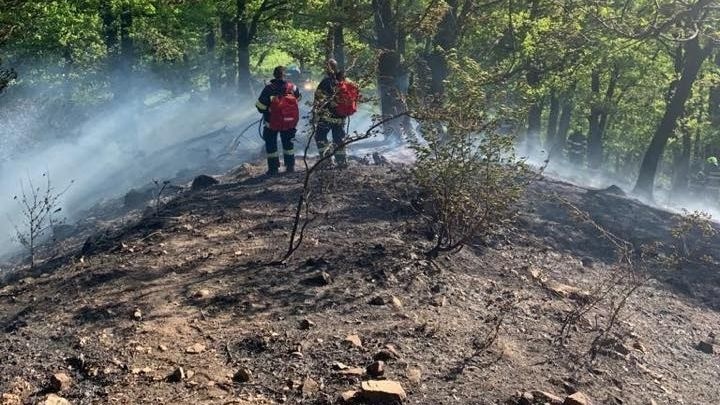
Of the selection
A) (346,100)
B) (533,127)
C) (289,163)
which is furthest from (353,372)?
(533,127)

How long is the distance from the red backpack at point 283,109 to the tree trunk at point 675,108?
9.73 m

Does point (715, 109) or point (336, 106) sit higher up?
point (336, 106)

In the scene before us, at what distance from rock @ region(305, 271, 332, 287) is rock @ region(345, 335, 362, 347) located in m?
1.10

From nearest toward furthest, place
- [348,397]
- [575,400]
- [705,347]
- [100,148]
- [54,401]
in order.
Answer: [54,401] → [348,397] → [575,400] → [705,347] → [100,148]

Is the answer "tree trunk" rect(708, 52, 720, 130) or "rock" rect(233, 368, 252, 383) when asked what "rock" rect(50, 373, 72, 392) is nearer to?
"rock" rect(233, 368, 252, 383)

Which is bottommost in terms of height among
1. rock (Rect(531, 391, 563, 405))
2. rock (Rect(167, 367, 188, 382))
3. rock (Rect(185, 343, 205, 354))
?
rock (Rect(531, 391, 563, 405))

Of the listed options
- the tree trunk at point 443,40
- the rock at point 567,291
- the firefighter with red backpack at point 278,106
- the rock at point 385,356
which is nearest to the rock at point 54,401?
the rock at point 385,356

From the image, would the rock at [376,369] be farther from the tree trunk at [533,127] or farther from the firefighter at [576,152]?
the firefighter at [576,152]

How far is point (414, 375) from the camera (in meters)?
4.76

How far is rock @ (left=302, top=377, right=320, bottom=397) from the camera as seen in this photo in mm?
4439

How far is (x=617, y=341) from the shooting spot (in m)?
6.25

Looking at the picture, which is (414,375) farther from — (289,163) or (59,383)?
(289,163)

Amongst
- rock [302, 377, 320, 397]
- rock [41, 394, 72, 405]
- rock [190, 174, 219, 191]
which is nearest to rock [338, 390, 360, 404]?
rock [302, 377, 320, 397]

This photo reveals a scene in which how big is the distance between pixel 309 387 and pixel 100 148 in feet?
62.1
